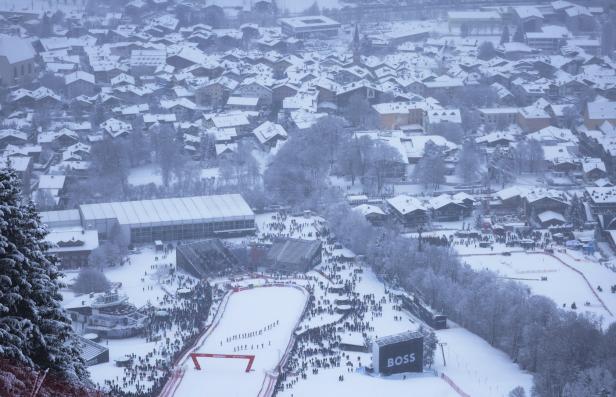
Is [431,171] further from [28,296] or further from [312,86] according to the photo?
[28,296]

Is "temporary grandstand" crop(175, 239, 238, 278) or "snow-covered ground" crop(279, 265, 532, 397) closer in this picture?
"snow-covered ground" crop(279, 265, 532, 397)

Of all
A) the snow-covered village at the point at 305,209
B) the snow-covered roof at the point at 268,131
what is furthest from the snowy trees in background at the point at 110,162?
the snow-covered roof at the point at 268,131

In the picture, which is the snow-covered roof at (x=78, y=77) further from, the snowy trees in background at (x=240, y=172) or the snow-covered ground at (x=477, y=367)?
the snow-covered ground at (x=477, y=367)

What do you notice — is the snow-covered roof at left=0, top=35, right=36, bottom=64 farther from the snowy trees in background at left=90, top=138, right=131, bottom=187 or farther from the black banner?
the black banner

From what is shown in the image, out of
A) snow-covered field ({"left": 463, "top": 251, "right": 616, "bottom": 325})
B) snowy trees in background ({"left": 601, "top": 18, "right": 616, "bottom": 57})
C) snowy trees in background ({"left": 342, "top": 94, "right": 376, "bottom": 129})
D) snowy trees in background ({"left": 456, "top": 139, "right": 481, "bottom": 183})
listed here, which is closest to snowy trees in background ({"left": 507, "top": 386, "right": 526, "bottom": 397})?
snow-covered field ({"left": 463, "top": 251, "right": 616, "bottom": 325})

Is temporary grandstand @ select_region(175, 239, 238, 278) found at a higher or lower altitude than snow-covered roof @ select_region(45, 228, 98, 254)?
lower

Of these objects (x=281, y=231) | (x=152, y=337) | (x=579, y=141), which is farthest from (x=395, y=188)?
(x=152, y=337)
